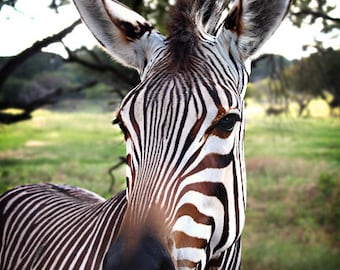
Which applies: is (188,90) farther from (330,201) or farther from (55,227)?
(330,201)

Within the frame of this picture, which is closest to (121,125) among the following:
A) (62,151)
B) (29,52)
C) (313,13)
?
(29,52)

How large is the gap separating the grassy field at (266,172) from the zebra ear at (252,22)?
5.45 meters

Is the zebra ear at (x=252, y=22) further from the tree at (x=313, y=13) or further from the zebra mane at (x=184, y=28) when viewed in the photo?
the tree at (x=313, y=13)

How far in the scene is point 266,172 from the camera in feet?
Answer: 48.3

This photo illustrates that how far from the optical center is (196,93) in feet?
6.27

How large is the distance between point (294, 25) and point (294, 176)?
9059 millimetres

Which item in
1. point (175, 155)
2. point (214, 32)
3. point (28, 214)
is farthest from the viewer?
point (28, 214)

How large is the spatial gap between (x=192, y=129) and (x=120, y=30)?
73 cm

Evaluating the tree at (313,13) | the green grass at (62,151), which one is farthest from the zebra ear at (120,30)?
the green grass at (62,151)

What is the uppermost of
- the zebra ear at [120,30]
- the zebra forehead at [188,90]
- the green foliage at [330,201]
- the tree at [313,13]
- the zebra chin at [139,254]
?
the tree at [313,13]

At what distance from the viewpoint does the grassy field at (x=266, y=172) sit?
32.8 ft

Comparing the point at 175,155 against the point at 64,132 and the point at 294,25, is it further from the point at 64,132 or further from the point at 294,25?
the point at 64,132

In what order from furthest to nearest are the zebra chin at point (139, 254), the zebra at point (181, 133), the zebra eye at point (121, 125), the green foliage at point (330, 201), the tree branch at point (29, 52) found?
the green foliage at point (330, 201), the tree branch at point (29, 52), the zebra eye at point (121, 125), the zebra at point (181, 133), the zebra chin at point (139, 254)

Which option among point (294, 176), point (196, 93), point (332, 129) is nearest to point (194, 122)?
point (196, 93)
